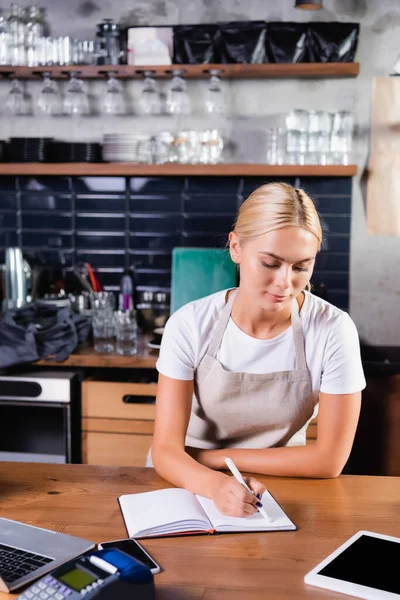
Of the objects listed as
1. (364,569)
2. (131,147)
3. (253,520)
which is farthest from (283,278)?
(131,147)

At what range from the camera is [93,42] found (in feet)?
12.6

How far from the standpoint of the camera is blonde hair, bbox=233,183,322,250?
1.92 m

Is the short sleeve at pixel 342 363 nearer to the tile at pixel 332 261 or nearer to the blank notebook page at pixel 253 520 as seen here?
the blank notebook page at pixel 253 520

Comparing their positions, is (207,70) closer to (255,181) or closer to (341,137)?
(255,181)

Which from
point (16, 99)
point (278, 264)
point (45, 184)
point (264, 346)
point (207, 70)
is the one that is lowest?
point (264, 346)

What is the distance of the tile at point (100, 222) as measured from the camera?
13.3ft

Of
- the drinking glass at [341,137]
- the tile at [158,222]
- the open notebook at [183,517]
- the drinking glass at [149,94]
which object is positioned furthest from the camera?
the tile at [158,222]

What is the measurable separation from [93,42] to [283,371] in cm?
245

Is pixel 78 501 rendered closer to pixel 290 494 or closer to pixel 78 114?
pixel 290 494

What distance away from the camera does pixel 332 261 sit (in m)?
3.97

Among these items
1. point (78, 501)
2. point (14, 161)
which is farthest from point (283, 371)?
point (14, 161)

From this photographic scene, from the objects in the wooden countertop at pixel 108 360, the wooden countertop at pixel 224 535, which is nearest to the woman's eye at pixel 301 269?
the wooden countertop at pixel 224 535

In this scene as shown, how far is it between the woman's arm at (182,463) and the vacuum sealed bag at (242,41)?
226cm

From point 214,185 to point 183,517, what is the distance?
2.63 m
